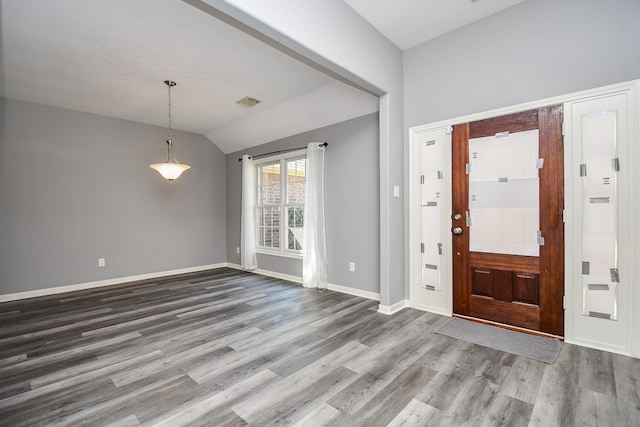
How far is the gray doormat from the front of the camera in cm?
236

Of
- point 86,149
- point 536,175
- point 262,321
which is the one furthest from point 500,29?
point 86,149

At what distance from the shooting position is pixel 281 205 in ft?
17.7

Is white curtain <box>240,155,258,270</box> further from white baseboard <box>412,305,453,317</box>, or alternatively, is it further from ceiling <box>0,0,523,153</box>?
white baseboard <box>412,305,453,317</box>

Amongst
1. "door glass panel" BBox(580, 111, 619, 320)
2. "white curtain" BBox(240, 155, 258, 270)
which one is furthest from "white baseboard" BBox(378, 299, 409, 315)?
"white curtain" BBox(240, 155, 258, 270)

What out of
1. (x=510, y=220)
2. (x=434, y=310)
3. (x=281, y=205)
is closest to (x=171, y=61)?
(x=281, y=205)

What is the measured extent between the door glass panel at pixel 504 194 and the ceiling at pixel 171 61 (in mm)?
1306

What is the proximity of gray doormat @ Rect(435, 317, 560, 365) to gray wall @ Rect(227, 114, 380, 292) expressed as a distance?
1.17 metres

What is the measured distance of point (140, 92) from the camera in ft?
13.2

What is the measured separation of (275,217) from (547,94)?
428cm

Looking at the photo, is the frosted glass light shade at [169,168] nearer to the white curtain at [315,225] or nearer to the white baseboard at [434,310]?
the white curtain at [315,225]

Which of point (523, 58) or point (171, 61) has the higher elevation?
point (171, 61)

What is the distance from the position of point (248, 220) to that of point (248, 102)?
90.6 inches

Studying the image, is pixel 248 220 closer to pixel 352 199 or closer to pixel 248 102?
pixel 248 102

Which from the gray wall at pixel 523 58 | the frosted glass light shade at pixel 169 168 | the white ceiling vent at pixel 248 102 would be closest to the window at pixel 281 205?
the white ceiling vent at pixel 248 102
